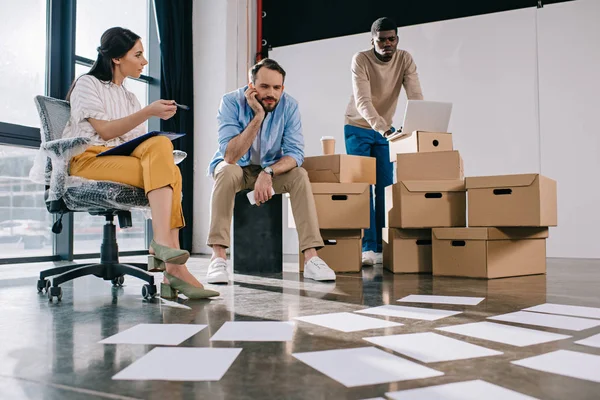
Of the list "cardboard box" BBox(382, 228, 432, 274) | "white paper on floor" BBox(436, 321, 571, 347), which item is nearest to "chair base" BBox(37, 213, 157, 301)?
"white paper on floor" BBox(436, 321, 571, 347)

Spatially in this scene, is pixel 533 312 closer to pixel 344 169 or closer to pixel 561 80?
pixel 344 169

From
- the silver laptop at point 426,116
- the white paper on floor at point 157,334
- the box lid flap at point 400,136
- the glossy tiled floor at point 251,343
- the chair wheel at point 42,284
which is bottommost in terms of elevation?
the glossy tiled floor at point 251,343

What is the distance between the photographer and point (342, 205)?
9.48 ft

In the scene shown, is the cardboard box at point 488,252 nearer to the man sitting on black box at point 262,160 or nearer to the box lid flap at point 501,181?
the box lid flap at point 501,181

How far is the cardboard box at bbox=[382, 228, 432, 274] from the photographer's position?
9.34 ft

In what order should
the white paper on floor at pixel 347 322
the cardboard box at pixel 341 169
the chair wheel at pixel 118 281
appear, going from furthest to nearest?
the cardboard box at pixel 341 169 < the chair wheel at pixel 118 281 < the white paper on floor at pixel 347 322

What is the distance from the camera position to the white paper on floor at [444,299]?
1785 mm

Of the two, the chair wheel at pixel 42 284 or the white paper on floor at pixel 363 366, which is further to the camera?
the chair wheel at pixel 42 284

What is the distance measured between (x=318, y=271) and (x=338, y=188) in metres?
0.62

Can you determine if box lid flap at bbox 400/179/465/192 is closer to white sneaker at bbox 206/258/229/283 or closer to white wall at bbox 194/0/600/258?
white sneaker at bbox 206/258/229/283

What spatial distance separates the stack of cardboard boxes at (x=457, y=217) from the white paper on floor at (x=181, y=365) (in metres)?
1.77

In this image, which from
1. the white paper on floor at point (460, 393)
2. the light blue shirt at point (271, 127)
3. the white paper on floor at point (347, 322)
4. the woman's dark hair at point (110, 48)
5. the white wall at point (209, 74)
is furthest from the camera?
the white wall at point (209, 74)

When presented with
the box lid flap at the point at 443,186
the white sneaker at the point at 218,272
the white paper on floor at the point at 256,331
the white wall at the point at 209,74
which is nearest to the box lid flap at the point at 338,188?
the box lid flap at the point at 443,186

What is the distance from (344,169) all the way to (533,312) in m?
1.57
